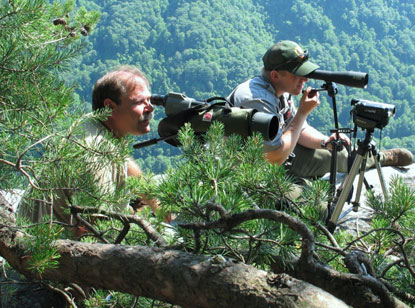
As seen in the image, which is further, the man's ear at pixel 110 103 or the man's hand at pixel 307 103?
the man's hand at pixel 307 103

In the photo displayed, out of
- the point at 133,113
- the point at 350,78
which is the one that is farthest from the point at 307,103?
the point at 133,113

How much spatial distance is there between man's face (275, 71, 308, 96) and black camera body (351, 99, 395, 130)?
634 mm

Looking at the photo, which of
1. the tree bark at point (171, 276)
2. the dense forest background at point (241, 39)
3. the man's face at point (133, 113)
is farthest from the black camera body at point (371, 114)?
the dense forest background at point (241, 39)

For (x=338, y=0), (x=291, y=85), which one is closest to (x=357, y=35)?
(x=338, y=0)

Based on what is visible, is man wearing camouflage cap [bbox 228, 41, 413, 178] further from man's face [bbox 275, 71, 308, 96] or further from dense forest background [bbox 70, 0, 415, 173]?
dense forest background [bbox 70, 0, 415, 173]

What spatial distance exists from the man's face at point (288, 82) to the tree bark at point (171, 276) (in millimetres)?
2135

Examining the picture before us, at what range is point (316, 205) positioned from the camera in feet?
3.78

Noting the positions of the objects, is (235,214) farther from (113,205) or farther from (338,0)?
(338,0)

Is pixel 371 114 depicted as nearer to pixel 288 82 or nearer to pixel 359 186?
pixel 359 186

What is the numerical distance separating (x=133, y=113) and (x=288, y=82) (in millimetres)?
1340

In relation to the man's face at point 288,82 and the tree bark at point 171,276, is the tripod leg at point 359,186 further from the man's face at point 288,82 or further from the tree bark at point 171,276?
the tree bark at point 171,276

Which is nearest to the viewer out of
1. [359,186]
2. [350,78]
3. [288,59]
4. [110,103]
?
[110,103]

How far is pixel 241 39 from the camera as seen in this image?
43.2m

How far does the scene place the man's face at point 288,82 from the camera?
2.93 meters
